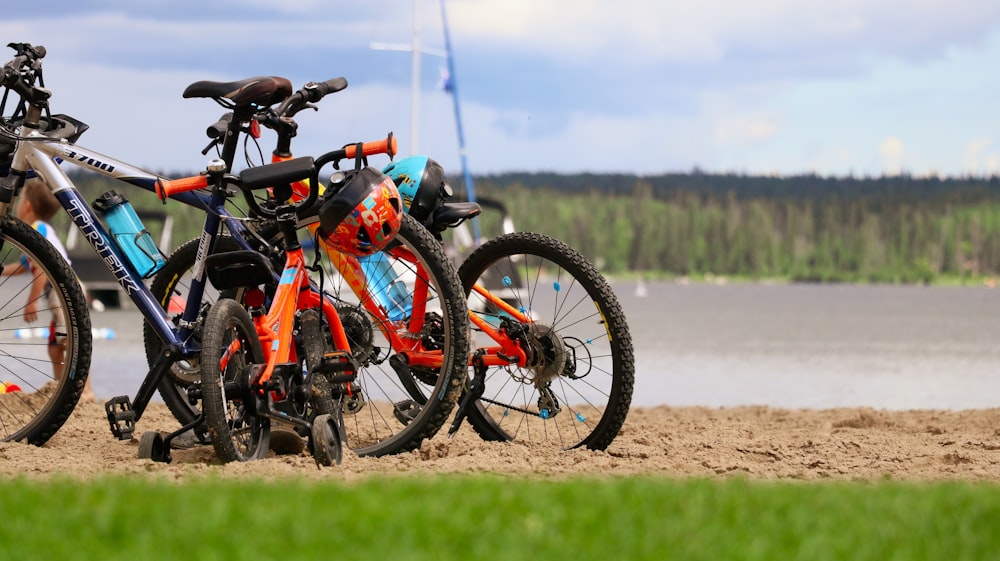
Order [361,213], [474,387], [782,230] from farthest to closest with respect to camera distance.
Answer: [782,230], [474,387], [361,213]

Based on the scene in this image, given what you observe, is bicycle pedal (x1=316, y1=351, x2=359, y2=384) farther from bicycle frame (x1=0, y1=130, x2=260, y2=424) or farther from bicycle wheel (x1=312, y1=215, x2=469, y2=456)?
bicycle frame (x1=0, y1=130, x2=260, y2=424)

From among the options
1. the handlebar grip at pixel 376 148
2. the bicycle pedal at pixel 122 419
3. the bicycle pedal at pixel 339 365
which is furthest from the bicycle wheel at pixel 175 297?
the handlebar grip at pixel 376 148

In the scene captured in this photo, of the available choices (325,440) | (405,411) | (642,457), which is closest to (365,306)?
(405,411)

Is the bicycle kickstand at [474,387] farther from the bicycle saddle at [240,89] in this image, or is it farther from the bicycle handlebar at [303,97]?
the bicycle saddle at [240,89]

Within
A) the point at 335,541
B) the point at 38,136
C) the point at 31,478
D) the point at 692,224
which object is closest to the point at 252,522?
the point at 335,541

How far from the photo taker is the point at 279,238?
A: 21.2ft

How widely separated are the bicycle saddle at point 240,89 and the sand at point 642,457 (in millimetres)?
1713

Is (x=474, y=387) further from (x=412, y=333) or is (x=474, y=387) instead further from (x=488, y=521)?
(x=488, y=521)

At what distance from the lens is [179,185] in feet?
20.6

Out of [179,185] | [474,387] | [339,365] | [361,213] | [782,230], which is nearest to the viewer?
[361,213]

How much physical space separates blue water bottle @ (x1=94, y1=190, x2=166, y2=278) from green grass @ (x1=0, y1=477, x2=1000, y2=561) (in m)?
1.88

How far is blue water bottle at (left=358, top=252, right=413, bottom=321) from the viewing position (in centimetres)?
673

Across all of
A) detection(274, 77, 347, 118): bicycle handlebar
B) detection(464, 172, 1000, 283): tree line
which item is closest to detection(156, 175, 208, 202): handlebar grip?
detection(274, 77, 347, 118): bicycle handlebar

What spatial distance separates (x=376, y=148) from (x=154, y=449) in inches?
69.8
